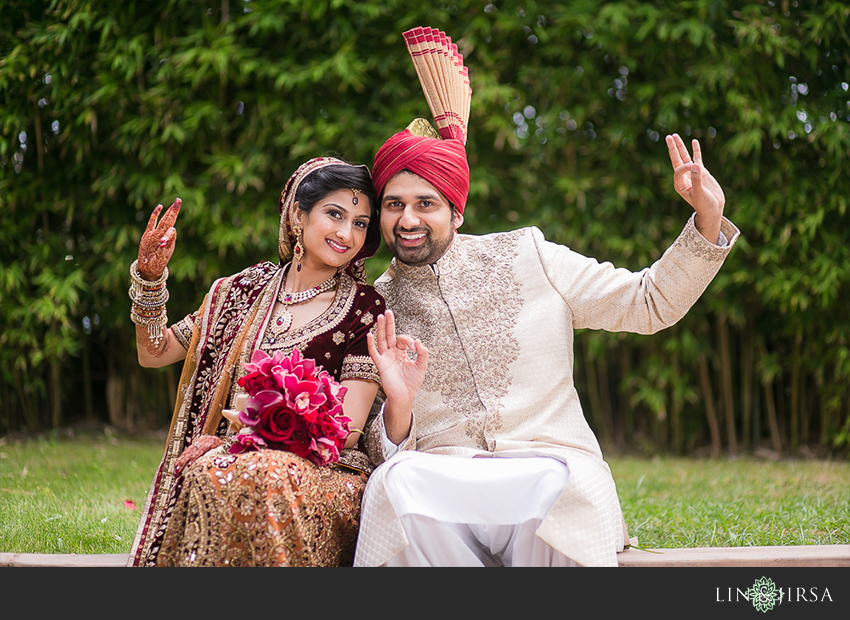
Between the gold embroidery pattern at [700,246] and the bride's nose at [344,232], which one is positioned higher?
the bride's nose at [344,232]

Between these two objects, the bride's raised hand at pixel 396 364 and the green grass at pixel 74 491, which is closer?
the bride's raised hand at pixel 396 364

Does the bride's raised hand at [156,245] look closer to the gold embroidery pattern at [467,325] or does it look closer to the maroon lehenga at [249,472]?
the maroon lehenga at [249,472]

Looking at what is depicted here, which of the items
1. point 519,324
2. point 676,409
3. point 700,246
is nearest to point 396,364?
point 519,324

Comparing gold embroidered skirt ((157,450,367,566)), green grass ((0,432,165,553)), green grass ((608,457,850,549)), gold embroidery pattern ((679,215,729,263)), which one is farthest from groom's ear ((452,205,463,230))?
green grass ((0,432,165,553))

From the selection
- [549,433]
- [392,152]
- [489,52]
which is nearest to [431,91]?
[392,152]

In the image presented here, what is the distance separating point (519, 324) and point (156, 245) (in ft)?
3.59

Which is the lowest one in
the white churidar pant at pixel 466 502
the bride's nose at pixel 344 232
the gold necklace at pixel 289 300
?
the white churidar pant at pixel 466 502

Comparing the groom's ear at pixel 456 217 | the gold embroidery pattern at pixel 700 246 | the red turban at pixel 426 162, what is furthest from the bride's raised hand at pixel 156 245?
the gold embroidery pattern at pixel 700 246

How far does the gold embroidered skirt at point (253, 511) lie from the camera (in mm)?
1803

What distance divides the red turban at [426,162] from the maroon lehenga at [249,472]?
0.37m

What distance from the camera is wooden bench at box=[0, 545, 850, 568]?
6.57 feet
